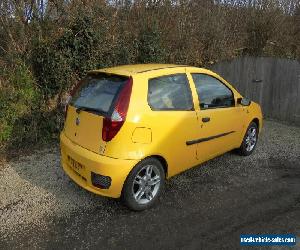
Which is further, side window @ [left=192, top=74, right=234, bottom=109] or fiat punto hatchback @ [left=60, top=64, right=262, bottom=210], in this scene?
side window @ [left=192, top=74, right=234, bottom=109]

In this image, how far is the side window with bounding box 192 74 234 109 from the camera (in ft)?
15.7

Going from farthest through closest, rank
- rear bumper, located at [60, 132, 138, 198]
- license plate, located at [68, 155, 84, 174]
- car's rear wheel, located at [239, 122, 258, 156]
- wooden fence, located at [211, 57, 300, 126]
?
wooden fence, located at [211, 57, 300, 126]
car's rear wheel, located at [239, 122, 258, 156]
license plate, located at [68, 155, 84, 174]
rear bumper, located at [60, 132, 138, 198]

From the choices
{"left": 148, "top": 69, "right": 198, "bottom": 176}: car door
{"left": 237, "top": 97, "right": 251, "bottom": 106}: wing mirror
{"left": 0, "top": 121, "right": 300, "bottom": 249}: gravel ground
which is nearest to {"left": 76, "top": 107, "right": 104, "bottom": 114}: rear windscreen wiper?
{"left": 148, "top": 69, "right": 198, "bottom": 176}: car door

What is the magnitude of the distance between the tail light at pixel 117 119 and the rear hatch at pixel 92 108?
51mm

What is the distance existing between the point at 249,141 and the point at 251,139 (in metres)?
0.09

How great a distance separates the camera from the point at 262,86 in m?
9.35

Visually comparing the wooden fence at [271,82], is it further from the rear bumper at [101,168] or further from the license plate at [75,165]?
the license plate at [75,165]

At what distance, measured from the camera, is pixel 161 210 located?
13.8ft

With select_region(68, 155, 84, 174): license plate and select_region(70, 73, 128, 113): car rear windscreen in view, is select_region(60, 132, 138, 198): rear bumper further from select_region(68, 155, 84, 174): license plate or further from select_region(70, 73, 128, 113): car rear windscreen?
select_region(70, 73, 128, 113): car rear windscreen

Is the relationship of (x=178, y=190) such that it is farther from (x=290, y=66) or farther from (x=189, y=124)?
(x=290, y=66)

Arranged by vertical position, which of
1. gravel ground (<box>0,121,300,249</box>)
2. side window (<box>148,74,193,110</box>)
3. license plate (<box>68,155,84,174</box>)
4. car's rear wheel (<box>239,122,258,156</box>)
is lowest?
gravel ground (<box>0,121,300,249</box>)

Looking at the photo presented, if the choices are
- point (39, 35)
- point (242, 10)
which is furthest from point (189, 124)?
point (242, 10)

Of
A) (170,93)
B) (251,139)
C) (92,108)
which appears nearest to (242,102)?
(251,139)

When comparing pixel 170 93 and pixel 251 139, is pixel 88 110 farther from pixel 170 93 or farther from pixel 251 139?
pixel 251 139
